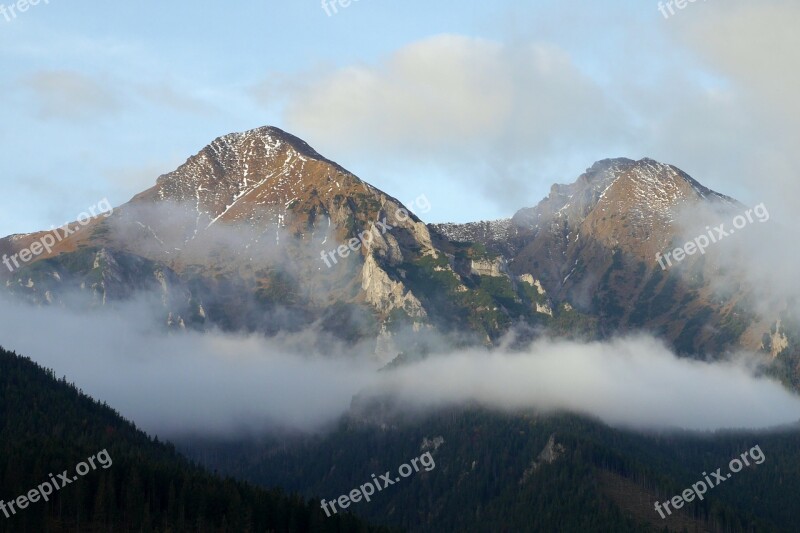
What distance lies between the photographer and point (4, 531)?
196 meters
